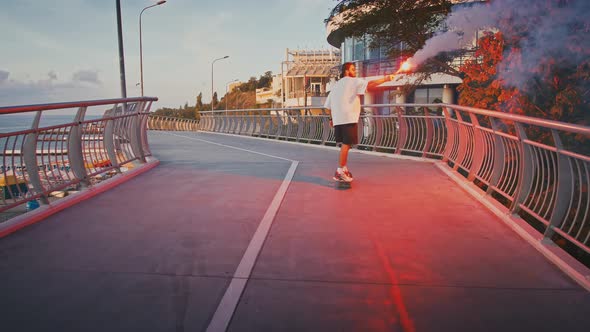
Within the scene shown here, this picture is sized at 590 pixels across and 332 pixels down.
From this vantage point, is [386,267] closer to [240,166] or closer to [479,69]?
[240,166]

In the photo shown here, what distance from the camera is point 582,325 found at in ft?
10.1

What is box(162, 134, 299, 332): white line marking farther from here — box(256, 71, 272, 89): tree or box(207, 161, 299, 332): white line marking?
box(256, 71, 272, 89): tree

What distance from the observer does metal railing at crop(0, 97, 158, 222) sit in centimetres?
573

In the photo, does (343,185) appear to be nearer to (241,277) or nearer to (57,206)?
(57,206)

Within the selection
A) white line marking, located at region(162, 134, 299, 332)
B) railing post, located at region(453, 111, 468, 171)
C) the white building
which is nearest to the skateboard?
white line marking, located at region(162, 134, 299, 332)

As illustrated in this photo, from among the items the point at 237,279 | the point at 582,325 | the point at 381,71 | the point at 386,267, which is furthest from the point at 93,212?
the point at 381,71

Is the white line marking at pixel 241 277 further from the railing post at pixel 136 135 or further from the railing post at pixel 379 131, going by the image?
the railing post at pixel 379 131

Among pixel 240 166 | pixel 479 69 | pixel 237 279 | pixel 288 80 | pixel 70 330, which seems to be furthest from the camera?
pixel 288 80

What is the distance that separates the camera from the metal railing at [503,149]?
4688 millimetres

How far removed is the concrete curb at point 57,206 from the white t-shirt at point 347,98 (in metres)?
3.56

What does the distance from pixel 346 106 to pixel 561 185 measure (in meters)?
3.61

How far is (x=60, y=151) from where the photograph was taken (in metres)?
6.94

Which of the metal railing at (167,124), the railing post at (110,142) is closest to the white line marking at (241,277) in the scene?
the railing post at (110,142)

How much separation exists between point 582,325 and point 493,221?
2752 millimetres
